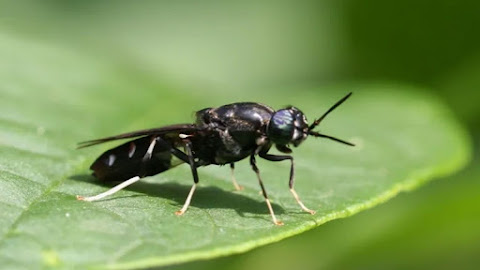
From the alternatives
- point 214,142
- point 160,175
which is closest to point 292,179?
point 214,142

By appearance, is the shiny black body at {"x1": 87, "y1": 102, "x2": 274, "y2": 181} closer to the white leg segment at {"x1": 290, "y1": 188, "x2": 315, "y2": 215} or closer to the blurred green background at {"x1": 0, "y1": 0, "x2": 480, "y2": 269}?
the white leg segment at {"x1": 290, "y1": 188, "x2": 315, "y2": 215}

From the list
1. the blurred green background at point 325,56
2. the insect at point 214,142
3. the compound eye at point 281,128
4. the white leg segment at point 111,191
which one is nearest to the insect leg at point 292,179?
the insect at point 214,142

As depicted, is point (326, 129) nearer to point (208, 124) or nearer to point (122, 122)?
point (122, 122)

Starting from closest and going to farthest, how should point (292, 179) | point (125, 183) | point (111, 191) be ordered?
point (111, 191) < point (125, 183) < point (292, 179)

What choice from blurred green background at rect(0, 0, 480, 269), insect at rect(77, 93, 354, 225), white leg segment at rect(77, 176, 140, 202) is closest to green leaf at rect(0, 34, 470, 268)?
white leg segment at rect(77, 176, 140, 202)

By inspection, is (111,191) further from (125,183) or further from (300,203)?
(300,203)

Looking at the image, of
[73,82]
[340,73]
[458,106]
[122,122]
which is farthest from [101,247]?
[340,73]
